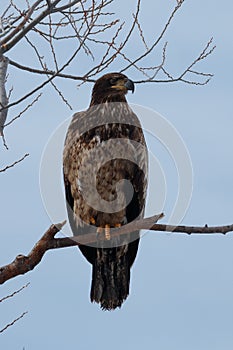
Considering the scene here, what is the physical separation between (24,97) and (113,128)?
1.34 m

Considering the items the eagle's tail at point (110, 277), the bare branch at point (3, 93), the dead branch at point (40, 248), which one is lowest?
the eagle's tail at point (110, 277)

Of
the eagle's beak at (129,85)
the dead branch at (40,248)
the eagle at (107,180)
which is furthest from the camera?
the eagle's beak at (129,85)

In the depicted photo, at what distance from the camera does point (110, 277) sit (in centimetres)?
689

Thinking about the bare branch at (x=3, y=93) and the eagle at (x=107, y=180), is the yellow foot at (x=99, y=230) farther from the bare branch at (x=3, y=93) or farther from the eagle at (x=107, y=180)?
the bare branch at (x=3, y=93)

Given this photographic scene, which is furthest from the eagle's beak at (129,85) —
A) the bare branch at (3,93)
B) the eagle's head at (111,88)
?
the bare branch at (3,93)

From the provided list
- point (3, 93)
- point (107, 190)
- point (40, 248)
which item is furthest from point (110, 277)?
point (3, 93)

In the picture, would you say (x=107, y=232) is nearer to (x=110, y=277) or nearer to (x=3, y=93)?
(x=110, y=277)

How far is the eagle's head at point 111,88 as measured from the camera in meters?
6.94

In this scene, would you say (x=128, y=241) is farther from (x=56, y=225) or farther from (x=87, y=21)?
(x=87, y=21)

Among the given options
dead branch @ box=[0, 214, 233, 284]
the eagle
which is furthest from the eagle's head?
dead branch @ box=[0, 214, 233, 284]

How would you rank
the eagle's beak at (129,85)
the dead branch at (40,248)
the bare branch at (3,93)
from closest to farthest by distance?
1. the dead branch at (40,248)
2. the bare branch at (3,93)
3. the eagle's beak at (129,85)

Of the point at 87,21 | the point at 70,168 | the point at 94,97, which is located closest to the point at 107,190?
the point at 70,168

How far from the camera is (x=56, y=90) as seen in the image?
283 inches

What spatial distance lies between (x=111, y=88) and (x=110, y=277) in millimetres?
1692
